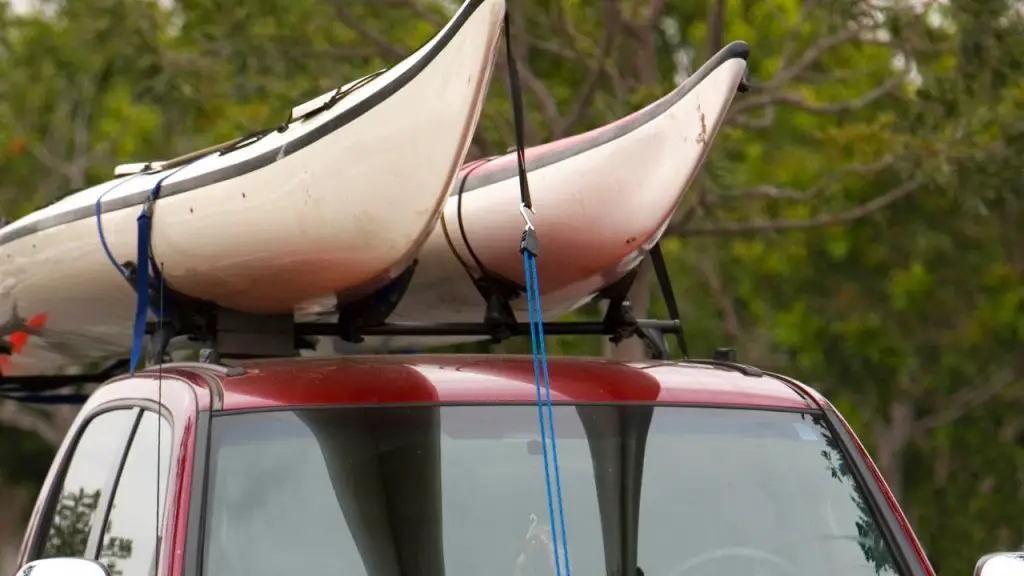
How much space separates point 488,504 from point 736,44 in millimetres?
1479

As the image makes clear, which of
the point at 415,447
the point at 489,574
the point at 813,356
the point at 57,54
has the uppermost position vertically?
the point at 57,54

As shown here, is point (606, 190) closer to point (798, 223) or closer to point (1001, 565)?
point (1001, 565)

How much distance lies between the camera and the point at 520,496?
13.0 ft

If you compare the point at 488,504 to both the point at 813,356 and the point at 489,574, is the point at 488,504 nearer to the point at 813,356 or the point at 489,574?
the point at 489,574

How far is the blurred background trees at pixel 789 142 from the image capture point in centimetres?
1421

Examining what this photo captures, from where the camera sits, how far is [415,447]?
402 centimetres

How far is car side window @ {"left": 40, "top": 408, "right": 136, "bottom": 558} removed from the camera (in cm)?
462

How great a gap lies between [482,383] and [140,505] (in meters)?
0.81

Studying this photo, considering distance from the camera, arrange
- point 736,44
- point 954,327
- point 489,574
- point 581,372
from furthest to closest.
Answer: point 954,327 → point 736,44 → point 581,372 → point 489,574

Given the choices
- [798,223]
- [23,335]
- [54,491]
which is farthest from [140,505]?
[798,223]

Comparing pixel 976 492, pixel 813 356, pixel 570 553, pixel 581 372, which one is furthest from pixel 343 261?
pixel 976 492

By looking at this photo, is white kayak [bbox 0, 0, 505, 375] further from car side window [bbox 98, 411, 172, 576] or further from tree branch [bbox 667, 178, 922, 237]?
tree branch [bbox 667, 178, 922, 237]

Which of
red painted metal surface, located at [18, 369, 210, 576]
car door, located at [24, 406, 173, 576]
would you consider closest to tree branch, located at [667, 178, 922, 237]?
car door, located at [24, 406, 173, 576]

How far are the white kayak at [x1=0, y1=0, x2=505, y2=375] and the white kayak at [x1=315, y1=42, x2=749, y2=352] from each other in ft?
1.18
